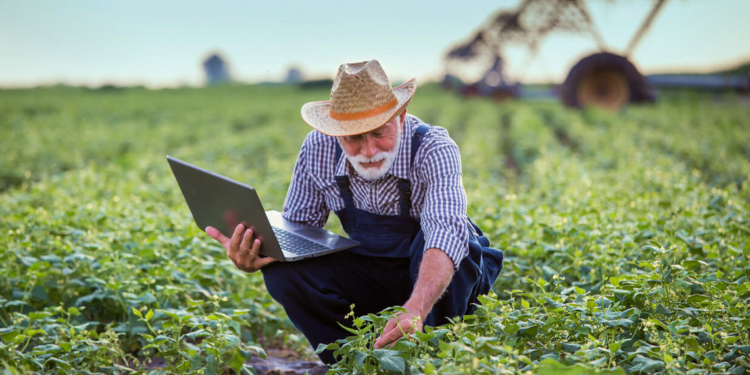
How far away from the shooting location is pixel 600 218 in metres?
3.90

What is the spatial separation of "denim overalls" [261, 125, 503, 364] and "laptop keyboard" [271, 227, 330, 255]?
0.07m

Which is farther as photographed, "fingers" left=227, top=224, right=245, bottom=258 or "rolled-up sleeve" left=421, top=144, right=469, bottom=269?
"fingers" left=227, top=224, right=245, bottom=258

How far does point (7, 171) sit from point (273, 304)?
6.49 metres

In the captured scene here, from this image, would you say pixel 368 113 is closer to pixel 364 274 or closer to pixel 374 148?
pixel 374 148

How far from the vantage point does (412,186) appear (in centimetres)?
285

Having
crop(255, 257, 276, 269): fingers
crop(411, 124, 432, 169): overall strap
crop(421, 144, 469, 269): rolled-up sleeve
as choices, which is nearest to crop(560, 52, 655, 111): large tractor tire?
crop(411, 124, 432, 169): overall strap

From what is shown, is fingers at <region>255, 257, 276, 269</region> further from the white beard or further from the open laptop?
the white beard

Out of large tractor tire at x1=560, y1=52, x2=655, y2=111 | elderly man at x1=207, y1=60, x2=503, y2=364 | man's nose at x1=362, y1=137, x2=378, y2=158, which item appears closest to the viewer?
elderly man at x1=207, y1=60, x2=503, y2=364

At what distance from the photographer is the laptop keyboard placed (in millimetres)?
2758

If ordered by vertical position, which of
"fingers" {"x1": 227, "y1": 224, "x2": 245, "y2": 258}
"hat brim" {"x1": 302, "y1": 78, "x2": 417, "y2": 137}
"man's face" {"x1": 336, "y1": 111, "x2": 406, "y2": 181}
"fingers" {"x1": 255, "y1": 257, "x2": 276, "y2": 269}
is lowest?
"fingers" {"x1": 255, "y1": 257, "x2": 276, "y2": 269}

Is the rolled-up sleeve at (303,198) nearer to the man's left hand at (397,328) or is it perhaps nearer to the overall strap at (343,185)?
the overall strap at (343,185)

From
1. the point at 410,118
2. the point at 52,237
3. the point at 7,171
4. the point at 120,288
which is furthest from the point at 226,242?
the point at 7,171

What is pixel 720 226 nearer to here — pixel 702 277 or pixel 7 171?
pixel 702 277

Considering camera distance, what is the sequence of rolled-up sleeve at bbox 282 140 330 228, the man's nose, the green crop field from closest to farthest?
the green crop field < the man's nose < rolled-up sleeve at bbox 282 140 330 228
